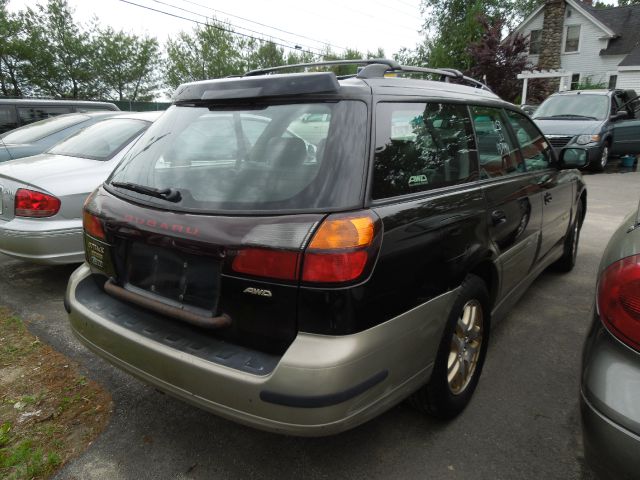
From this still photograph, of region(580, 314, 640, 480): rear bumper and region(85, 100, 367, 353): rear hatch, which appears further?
region(85, 100, 367, 353): rear hatch

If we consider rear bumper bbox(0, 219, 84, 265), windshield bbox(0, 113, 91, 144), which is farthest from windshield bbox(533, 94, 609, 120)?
rear bumper bbox(0, 219, 84, 265)

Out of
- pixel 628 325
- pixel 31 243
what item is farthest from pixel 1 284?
pixel 628 325

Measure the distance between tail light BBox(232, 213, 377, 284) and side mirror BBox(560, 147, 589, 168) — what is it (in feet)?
8.95

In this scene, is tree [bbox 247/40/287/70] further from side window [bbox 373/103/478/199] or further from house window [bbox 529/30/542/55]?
side window [bbox 373/103/478/199]

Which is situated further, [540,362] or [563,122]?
[563,122]

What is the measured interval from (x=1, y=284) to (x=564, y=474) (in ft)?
15.6

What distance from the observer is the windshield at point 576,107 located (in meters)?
11.8

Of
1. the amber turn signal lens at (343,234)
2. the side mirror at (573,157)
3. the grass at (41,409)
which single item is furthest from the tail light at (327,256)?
the side mirror at (573,157)

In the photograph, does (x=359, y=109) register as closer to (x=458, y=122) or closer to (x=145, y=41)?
(x=458, y=122)

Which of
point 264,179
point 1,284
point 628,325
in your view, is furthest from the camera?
point 1,284

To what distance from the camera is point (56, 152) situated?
480 centimetres

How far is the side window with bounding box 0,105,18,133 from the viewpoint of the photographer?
7.45 metres

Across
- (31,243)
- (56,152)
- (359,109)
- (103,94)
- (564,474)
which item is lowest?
(564,474)

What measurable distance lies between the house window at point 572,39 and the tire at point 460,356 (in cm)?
3547
